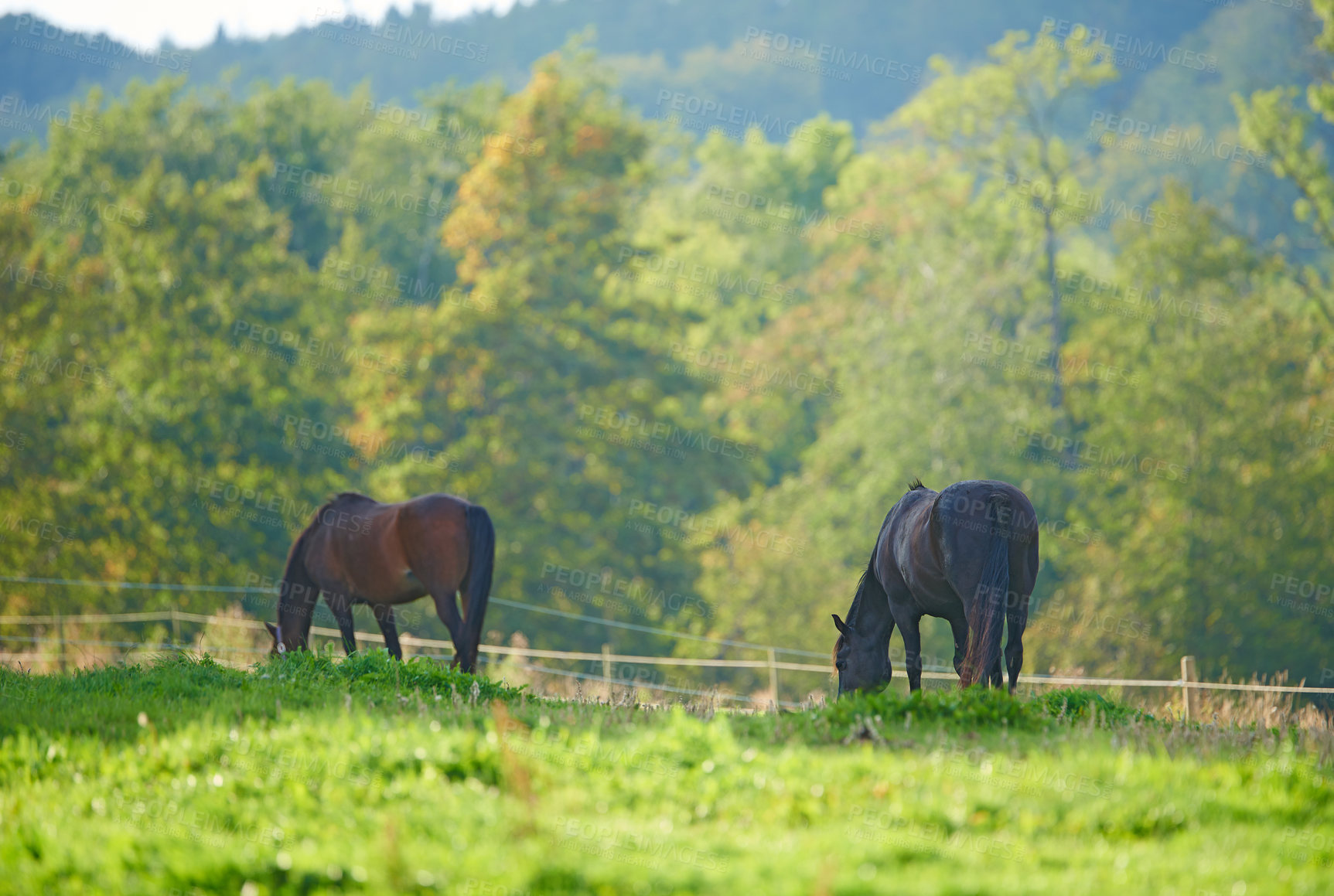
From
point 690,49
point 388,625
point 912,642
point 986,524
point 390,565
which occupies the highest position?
point 690,49

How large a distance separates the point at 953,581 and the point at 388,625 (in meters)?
6.73

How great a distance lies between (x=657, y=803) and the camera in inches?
208

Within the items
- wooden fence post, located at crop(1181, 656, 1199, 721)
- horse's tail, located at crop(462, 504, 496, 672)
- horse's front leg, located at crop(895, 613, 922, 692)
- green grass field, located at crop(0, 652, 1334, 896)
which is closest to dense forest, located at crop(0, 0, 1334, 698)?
horse's tail, located at crop(462, 504, 496, 672)

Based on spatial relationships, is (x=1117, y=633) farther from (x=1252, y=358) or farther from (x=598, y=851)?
(x=598, y=851)

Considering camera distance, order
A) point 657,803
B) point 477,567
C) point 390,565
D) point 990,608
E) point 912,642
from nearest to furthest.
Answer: point 657,803
point 990,608
point 912,642
point 477,567
point 390,565

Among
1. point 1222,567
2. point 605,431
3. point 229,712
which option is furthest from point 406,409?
point 229,712

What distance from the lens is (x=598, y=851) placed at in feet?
14.9

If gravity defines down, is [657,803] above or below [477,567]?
below

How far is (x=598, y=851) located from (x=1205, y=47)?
107m

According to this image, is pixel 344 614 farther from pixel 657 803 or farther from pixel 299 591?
pixel 657 803

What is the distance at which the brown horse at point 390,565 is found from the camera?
1205cm

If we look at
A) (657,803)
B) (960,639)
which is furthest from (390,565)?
(657,803)

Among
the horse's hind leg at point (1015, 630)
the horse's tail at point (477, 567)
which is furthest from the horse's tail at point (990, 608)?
the horse's tail at point (477, 567)

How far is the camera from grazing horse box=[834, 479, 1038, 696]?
8.49 meters
